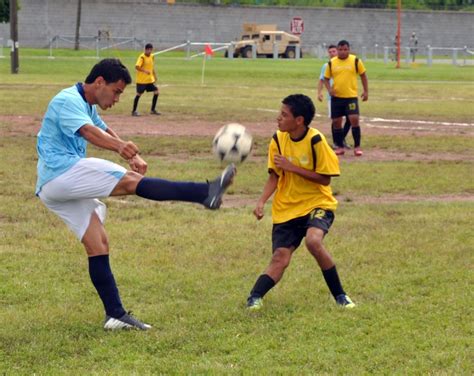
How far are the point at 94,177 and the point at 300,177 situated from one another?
1676 millimetres

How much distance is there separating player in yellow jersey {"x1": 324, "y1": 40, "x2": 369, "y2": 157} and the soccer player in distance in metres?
10.2

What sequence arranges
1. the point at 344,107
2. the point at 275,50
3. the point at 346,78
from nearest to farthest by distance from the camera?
the point at 346,78, the point at 344,107, the point at 275,50

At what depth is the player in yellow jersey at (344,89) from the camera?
1684 centimetres

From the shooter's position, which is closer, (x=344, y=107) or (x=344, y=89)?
(x=344, y=89)

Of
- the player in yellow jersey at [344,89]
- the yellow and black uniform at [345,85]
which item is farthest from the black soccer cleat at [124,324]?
the yellow and black uniform at [345,85]

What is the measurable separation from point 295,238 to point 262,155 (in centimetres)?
881

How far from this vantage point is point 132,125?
21.1 m

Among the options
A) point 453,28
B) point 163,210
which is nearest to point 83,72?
point 163,210

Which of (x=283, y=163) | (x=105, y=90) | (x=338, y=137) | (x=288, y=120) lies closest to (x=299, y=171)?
(x=283, y=163)

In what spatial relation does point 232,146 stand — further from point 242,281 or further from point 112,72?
point 242,281

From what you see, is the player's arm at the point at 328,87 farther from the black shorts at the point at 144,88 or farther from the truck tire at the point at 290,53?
the truck tire at the point at 290,53

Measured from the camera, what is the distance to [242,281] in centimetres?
829

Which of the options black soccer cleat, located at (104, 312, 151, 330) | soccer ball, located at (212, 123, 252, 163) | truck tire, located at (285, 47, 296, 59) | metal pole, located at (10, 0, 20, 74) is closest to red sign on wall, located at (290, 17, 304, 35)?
truck tire, located at (285, 47, 296, 59)

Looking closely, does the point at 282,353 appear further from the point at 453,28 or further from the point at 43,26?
the point at 453,28
